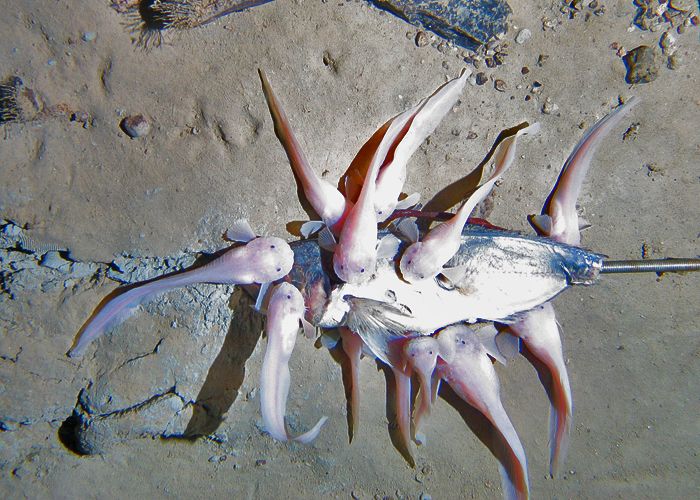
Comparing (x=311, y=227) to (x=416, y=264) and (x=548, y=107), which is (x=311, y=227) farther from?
(x=548, y=107)

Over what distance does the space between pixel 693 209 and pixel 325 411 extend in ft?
8.16

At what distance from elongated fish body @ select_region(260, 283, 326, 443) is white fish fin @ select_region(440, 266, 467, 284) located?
2.46ft

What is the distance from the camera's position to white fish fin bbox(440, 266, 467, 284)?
87.4 inches

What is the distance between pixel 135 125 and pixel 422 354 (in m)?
1.86

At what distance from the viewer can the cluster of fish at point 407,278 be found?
6.93 feet

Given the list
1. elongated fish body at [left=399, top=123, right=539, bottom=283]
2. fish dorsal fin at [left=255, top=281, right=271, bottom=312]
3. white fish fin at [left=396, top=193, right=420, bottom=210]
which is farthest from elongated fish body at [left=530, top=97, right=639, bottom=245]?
fish dorsal fin at [left=255, top=281, right=271, bottom=312]

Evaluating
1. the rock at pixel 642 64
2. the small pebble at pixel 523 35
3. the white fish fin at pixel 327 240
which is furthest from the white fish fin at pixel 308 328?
the rock at pixel 642 64

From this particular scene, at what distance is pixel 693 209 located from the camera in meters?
2.55

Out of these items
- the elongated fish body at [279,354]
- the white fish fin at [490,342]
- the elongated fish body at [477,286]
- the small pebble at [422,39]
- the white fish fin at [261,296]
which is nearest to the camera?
the elongated fish body at [279,354]

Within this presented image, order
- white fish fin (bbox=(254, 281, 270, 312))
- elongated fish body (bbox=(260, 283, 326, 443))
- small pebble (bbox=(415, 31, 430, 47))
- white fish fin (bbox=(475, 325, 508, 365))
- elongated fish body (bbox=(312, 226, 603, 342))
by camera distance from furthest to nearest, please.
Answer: white fish fin (bbox=(475, 325, 508, 365))
small pebble (bbox=(415, 31, 430, 47))
elongated fish body (bbox=(312, 226, 603, 342))
white fish fin (bbox=(254, 281, 270, 312))
elongated fish body (bbox=(260, 283, 326, 443))

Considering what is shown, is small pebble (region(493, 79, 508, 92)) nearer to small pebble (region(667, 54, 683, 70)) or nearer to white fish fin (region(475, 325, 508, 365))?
small pebble (region(667, 54, 683, 70))

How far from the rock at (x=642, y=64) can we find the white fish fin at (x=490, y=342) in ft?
5.38

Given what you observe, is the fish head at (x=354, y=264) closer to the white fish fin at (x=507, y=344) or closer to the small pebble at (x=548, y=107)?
the white fish fin at (x=507, y=344)

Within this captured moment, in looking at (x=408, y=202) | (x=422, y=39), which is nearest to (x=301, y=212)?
(x=408, y=202)
